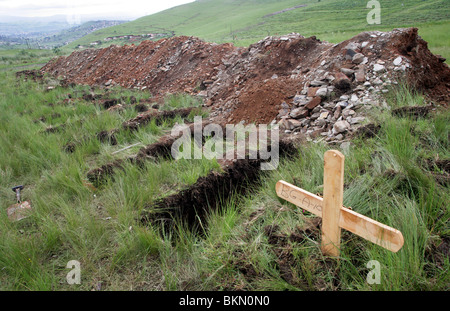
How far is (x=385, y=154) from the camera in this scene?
2.75 metres

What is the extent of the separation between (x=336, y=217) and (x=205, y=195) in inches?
66.0

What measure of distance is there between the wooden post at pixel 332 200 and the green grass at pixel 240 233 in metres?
0.10

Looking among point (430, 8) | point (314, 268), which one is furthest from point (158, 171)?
point (430, 8)

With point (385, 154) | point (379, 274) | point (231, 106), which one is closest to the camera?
point (379, 274)

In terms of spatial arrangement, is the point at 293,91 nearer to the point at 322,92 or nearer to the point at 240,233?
the point at 322,92

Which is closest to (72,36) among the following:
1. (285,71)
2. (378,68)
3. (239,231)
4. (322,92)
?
(285,71)

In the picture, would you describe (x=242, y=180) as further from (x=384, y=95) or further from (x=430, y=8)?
(x=430, y=8)

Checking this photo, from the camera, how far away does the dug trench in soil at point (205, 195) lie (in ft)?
9.27

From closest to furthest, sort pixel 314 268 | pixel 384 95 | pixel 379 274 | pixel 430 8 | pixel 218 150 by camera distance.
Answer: pixel 379 274 < pixel 314 268 < pixel 218 150 < pixel 384 95 < pixel 430 8

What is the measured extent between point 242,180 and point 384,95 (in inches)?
124
